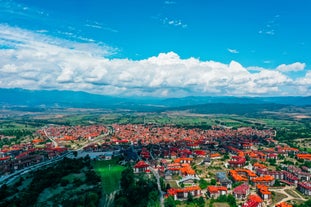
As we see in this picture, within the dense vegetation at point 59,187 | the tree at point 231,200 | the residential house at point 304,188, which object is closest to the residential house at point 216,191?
the tree at point 231,200

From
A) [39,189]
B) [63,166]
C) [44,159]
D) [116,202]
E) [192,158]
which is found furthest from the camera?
[44,159]

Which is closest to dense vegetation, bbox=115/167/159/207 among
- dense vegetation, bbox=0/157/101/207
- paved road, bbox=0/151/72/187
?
dense vegetation, bbox=0/157/101/207

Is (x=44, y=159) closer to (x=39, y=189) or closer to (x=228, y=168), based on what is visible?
(x=39, y=189)

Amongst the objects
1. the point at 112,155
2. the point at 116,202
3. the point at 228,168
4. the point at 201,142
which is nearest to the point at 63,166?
the point at 112,155

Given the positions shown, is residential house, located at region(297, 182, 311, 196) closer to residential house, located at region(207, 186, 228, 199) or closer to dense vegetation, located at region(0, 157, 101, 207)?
residential house, located at region(207, 186, 228, 199)

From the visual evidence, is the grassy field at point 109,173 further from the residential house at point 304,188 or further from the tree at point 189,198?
the residential house at point 304,188

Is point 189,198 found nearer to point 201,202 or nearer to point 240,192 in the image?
point 201,202

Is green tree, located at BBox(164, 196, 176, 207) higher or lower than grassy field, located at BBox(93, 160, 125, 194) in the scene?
higher
